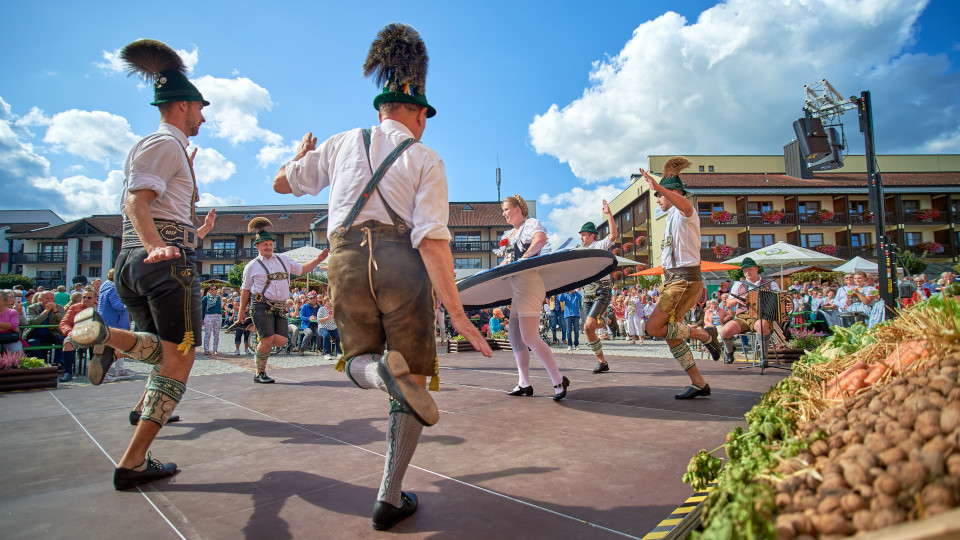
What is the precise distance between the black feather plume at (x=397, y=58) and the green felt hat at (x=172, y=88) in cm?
139

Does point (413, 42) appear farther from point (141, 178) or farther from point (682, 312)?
point (682, 312)

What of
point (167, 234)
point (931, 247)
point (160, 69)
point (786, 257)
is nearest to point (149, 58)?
point (160, 69)

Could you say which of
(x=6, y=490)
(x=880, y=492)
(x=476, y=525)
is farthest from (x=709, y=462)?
(x=6, y=490)

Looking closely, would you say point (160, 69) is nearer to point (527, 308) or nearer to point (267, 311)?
point (527, 308)

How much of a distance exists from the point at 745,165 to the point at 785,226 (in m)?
8.26

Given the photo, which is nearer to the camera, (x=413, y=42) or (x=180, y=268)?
(x=413, y=42)

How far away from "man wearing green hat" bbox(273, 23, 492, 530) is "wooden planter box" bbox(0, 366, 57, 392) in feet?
21.9

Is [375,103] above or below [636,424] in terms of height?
above

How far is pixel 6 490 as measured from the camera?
235 cm

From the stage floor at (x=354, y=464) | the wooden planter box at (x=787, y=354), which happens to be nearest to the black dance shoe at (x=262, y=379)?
the stage floor at (x=354, y=464)

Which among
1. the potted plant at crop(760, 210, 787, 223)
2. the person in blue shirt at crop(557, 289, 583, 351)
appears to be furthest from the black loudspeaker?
the potted plant at crop(760, 210, 787, 223)

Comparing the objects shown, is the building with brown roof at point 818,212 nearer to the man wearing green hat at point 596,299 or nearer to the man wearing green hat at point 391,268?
the man wearing green hat at point 596,299

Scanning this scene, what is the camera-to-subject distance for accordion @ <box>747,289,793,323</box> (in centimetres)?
694

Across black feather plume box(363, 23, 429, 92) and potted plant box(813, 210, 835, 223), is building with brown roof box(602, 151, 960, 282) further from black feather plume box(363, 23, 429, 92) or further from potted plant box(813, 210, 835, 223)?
black feather plume box(363, 23, 429, 92)
